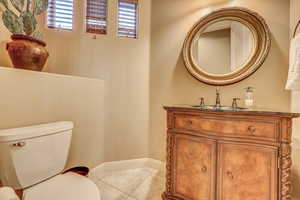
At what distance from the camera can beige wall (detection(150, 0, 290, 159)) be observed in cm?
167

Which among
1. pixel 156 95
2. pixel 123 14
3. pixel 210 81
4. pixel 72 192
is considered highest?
pixel 123 14

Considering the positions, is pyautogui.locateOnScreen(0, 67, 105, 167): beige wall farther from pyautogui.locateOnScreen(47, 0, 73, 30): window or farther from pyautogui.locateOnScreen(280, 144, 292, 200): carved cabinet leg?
pyautogui.locateOnScreen(280, 144, 292, 200): carved cabinet leg

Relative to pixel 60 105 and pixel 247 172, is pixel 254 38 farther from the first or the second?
pixel 60 105

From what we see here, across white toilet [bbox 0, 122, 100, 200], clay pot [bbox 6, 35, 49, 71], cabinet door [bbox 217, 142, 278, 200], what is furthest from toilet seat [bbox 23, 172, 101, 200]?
clay pot [bbox 6, 35, 49, 71]

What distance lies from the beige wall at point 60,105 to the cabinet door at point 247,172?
4.35 feet

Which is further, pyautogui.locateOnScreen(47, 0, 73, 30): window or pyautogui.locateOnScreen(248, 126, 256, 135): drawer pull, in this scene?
pyautogui.locateOnScreen(47, 0, 73, 30): window

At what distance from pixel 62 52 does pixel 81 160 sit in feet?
3.91

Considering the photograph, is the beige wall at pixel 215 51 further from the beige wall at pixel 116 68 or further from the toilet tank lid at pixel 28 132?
the toilet tank lid at pixel 28 132

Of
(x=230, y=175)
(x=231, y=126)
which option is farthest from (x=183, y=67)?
(x=230, y=175)

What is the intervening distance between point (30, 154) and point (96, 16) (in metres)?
1.66

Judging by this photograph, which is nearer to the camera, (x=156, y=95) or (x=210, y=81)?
(x=210, y=81)

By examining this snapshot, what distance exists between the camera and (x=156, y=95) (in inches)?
89.1

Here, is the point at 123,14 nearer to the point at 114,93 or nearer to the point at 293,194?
the point at 114,93

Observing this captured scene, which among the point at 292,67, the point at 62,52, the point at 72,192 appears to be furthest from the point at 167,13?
the point at 72,192
